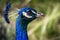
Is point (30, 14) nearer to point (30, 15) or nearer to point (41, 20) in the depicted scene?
point (30, 15)

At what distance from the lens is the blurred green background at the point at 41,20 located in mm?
2920

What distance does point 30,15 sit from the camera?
2943 mm

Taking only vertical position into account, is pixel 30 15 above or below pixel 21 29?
above

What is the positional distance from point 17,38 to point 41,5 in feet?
1.43

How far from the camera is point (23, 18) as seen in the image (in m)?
2.97

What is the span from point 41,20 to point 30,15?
128 millimetres

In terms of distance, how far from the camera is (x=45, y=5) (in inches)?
116

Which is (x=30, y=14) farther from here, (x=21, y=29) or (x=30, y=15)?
(x=21, y=29)

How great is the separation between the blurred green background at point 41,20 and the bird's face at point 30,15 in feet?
0.14

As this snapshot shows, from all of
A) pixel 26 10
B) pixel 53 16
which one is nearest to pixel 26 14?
pixel 26 10

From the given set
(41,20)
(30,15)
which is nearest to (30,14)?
(30,15)

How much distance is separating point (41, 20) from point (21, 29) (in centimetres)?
23

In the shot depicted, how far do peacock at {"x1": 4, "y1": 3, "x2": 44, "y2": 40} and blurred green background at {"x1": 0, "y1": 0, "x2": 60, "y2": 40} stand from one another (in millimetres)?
35

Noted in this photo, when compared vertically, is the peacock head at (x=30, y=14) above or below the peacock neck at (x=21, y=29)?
above
